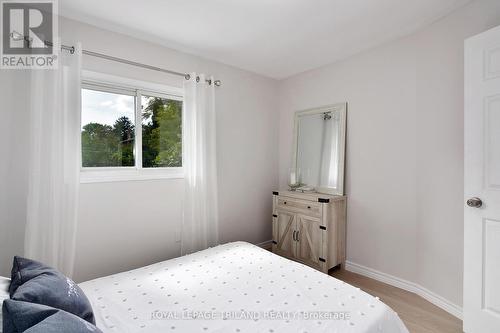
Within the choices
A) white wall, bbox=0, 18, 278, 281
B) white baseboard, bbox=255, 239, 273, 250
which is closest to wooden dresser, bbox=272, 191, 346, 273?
white baseboard, bbox=255, 239, 273, 250

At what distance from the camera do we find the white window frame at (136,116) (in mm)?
2230

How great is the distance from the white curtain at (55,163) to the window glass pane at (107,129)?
11.3 inches

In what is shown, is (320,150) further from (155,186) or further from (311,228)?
(155,186)

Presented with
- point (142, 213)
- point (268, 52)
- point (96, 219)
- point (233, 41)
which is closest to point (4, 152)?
point (96, 219)

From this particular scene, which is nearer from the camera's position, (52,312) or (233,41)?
(52,312)

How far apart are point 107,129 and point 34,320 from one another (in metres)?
1.92

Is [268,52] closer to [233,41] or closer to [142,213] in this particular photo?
[233,41]

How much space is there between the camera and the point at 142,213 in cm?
246

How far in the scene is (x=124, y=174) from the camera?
7.84ft

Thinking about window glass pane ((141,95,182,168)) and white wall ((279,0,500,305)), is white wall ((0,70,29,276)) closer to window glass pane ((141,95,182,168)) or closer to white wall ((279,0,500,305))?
window glass pane ((141,95,182,168))

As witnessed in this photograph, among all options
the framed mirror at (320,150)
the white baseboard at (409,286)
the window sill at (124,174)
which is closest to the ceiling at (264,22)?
the framed mirror at (320,150)

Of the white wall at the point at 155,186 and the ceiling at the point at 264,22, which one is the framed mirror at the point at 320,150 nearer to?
the white wall at the point at 155,186

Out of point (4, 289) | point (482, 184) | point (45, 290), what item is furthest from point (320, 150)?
point (4, 289)

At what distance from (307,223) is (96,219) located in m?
2.14
